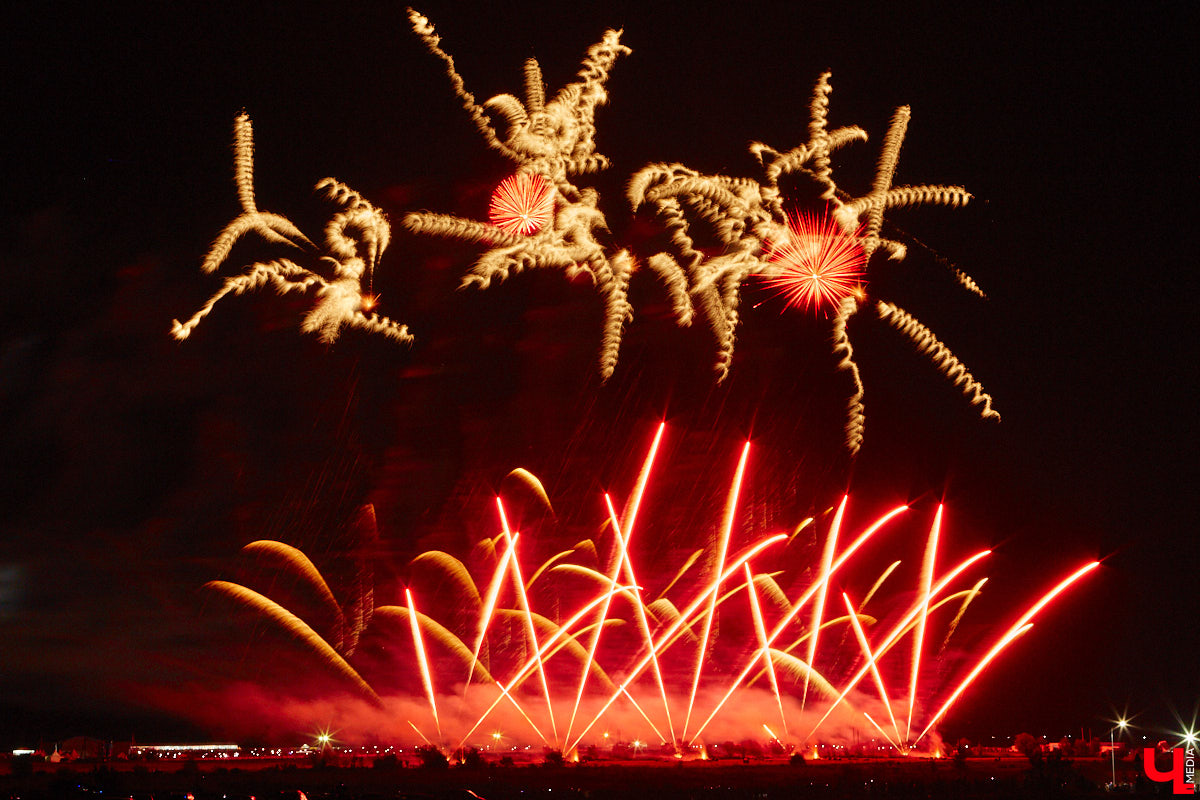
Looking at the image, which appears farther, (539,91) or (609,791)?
(609,791)

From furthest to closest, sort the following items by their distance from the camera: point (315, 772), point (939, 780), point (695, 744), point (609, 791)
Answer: point (695, 744) → point (315, 772) → point (939, 780) → point (609, 791)

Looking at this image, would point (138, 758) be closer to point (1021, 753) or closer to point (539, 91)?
point (539, 91)

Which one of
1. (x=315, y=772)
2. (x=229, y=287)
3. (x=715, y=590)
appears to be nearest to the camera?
(x=229, y=287)

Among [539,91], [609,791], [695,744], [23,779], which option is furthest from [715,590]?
[695,744]

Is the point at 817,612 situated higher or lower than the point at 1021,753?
higher

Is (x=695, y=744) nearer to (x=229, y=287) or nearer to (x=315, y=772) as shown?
(x=315, y=772)

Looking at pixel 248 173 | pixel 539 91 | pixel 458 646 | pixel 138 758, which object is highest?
pixel 539 91
